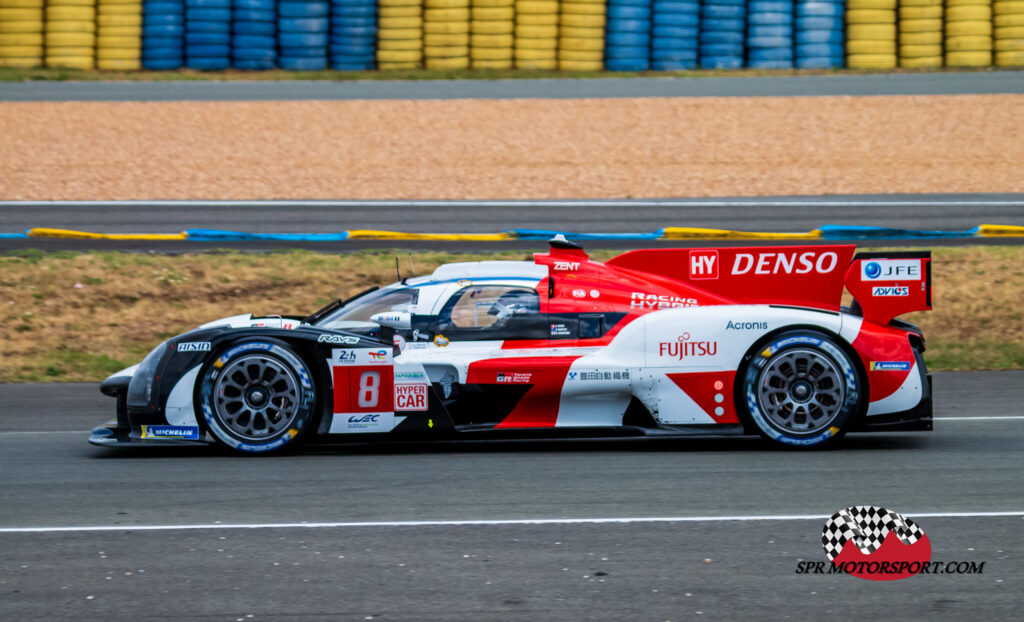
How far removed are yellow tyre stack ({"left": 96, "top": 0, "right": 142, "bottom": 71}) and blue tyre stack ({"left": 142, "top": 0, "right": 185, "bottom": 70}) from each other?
0.51 ft

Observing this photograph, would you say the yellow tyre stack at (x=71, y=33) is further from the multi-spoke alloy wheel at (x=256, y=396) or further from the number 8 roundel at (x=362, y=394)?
the number 8 roundel at (x=362, y=394)

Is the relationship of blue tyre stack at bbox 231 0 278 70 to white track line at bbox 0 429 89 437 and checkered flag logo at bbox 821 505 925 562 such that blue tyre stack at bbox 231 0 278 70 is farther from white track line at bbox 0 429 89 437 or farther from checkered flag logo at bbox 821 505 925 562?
checkered flag logo at bbox 821 505 925 562

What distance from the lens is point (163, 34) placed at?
1137 inches

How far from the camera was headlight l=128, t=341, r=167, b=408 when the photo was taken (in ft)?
27.1

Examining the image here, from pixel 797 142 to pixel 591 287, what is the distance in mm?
15562

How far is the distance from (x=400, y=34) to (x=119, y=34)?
21.2ft

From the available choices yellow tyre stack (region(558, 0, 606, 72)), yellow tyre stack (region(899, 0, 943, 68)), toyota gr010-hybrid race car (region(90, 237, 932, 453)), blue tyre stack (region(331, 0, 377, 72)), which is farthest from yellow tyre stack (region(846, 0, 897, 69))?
toyota gr010-hybrid race car (region(90, 237, 932, 453))

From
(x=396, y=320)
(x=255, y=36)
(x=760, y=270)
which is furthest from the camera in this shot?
(x=255, y=36)

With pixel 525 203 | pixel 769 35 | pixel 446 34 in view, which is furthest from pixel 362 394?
pixel 769 35

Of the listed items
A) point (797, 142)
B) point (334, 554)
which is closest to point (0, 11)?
point (797, 142)

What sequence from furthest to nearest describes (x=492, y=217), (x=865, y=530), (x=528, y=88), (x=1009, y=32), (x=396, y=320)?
(x=1009, y=32) → (x=528, y=88) → (x=492, y=217) → (x=396, y=320) → (x=865, y=530)

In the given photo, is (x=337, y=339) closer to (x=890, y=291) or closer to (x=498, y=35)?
(x=890, y=291)

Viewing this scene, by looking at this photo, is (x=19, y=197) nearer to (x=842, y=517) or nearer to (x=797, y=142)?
(x=797, y=142)

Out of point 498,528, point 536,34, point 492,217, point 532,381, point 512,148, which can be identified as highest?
point 536,34
